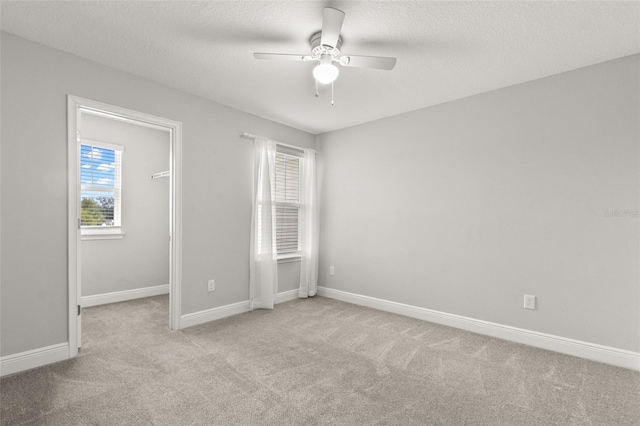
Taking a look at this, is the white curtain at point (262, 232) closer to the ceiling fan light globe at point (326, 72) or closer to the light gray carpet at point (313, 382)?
the light gray carpet at point (313, 382)

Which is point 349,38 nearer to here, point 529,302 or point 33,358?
point 529,302

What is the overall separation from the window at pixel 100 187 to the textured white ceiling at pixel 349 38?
179cm

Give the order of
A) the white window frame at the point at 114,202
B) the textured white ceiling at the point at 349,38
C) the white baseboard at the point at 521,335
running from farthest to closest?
1. the white window frame at the point at 114,202
2. the white baseboard at the point at 521,335
3. the textured white ceiling at the point at 349,38

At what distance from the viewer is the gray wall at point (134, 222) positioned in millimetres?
4047

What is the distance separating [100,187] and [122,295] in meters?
1.46

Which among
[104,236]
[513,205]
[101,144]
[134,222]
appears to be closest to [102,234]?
[104,236]

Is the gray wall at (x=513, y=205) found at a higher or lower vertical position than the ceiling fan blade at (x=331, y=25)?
lower

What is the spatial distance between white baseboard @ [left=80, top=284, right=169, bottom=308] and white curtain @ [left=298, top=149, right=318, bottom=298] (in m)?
2.07

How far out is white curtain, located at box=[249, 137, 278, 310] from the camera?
391 cm

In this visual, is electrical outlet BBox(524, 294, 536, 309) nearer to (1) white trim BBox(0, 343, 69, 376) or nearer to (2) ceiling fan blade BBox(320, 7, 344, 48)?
(2) ceiling fan blade BBox(320, 7, 344, 48)

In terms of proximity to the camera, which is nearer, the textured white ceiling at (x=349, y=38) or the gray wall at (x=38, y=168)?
the textured white ceiling at (x=349, y=38)

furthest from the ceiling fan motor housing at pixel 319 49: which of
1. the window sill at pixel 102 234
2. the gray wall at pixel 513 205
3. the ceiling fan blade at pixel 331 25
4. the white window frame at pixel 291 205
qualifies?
the window sill at pixel 102 234

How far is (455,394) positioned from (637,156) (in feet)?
7.54

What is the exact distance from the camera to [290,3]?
1911mm
